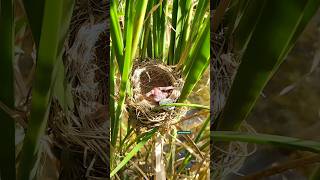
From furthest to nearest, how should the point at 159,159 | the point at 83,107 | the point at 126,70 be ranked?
the point at 159,159 < the point at 126,70 < the point at 83,107

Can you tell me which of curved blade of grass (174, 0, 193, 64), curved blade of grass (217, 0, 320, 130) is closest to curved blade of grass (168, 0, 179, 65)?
curved blade of grass (174, 0, 193, 64)

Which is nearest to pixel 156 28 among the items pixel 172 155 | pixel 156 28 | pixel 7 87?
pixel 156 28

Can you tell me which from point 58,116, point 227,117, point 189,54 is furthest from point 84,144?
point 189,54

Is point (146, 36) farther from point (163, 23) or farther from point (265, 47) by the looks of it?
point (265, 47)

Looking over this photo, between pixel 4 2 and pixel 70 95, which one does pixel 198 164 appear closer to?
pixel 70 95

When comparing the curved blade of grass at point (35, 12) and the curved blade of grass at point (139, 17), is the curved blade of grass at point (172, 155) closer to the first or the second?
the curved blade of grass at point (139, 17)

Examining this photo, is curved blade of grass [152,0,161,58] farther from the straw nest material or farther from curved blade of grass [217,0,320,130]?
curved blade of grass [217,0,320,130]
